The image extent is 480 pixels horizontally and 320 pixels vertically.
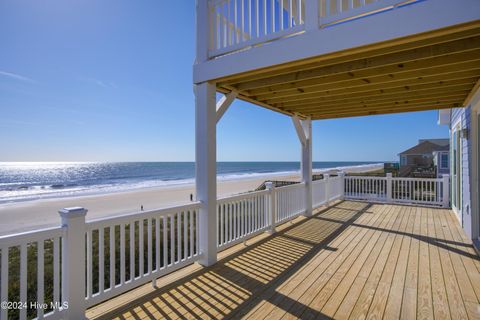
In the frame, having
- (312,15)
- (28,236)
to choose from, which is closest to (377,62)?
(312,15)

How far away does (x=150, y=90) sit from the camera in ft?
56.6

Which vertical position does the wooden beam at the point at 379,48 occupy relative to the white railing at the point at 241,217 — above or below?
above

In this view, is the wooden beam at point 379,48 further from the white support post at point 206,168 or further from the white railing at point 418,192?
the white railing at point 418,192

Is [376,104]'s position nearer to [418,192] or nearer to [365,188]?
[418,192]

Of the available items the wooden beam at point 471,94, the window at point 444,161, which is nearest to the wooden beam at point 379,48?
the wooden beam at point 471,94

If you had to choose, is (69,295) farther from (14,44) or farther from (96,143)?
(96,143)

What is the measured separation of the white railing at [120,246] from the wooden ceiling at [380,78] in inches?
68.9

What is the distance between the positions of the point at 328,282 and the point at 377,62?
2543 millimetres

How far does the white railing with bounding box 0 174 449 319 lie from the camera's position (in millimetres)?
1893

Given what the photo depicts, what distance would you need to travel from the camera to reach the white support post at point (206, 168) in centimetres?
331

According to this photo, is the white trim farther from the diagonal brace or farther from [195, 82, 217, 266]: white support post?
[195, 82, 217, 266]: white support post

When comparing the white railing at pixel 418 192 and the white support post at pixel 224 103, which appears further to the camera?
the white railing at pixel 418 192

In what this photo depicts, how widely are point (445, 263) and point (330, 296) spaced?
2.01m

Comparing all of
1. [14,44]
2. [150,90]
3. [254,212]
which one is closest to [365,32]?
[254,212]
